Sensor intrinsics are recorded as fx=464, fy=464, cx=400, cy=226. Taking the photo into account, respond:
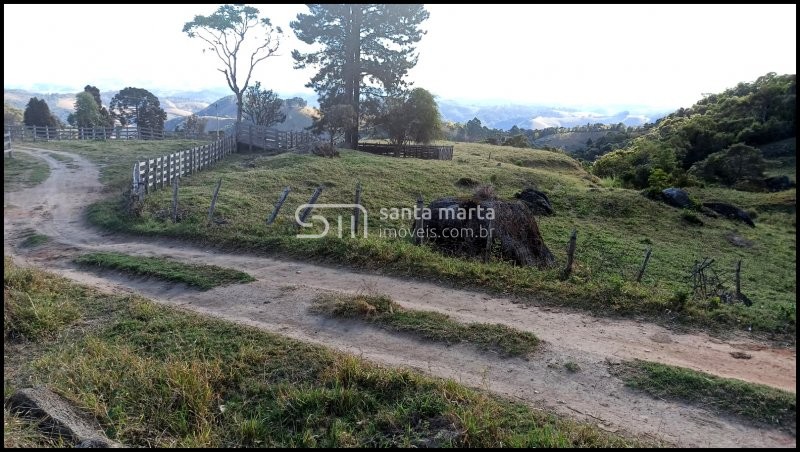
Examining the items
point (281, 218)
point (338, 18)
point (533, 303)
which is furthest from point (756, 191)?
point (338, 18)

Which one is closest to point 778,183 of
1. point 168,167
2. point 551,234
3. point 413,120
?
point 551,234

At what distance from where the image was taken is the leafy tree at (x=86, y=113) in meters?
49.0

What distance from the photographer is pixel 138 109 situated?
2379 inches

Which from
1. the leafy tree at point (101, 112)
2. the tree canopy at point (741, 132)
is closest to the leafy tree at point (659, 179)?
the tree canopy at point (741, 132)

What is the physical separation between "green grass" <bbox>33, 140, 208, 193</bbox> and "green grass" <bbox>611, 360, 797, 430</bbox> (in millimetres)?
19550

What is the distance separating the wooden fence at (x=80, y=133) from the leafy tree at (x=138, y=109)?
14163mm

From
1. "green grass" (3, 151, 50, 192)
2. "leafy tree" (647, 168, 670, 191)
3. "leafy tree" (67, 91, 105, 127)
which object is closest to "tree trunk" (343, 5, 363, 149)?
"green grass" (3, 151, 50, 192)

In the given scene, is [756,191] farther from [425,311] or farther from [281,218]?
[281,218]

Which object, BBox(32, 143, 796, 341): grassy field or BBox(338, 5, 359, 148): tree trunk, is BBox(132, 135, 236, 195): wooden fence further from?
BBox(338, 5, 359, 148): tree trunk

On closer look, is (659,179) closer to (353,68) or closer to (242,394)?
(242,394)

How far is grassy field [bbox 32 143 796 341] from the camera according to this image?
8227 millimetres

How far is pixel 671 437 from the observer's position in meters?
4.76

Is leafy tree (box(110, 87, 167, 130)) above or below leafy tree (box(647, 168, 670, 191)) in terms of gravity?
above

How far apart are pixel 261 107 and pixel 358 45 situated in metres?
15.1
